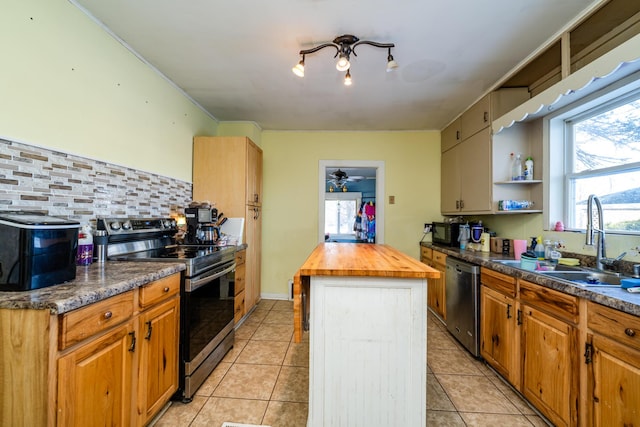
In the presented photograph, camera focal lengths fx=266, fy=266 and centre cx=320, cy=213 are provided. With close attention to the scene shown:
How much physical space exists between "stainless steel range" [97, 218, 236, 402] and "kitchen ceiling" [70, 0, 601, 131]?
1.38 metres

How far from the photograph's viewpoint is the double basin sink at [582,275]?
1.62 meters

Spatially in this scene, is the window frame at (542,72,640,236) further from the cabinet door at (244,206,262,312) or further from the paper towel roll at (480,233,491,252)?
the cabinet door at (244,206,262,312)

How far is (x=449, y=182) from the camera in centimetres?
359

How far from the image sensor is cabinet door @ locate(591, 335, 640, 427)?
1.10 meters

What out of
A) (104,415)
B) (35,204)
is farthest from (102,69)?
(104,415)

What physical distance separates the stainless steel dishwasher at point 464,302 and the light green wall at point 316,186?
1234 mm

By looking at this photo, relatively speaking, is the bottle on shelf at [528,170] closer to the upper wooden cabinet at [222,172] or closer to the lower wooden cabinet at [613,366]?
the lower wooden cabinet at [613,366]

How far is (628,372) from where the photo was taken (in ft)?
3.69

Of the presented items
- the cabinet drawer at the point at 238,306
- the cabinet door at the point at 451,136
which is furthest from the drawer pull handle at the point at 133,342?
the cabinet door at the point at 451,136

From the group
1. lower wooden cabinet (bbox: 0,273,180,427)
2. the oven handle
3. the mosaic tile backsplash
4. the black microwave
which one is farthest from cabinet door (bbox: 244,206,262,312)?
the black microwave

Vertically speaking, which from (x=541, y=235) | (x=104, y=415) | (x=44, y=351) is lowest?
(x=104, y=415)

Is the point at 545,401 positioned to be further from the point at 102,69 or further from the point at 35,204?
the point at 102,69

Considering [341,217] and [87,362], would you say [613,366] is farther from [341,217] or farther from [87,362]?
[341,217]

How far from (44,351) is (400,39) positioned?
8.37ft
